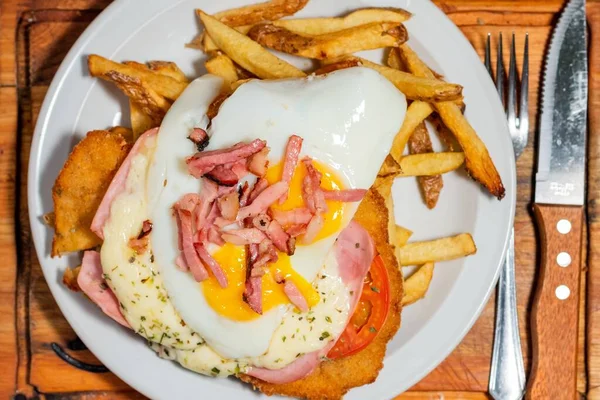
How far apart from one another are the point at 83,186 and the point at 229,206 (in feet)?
2.65

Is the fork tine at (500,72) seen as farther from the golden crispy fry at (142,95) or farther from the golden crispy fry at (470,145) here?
the golden crispy fry at (142,95)

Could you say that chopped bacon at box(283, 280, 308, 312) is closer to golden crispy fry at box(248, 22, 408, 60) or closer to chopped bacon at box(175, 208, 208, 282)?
chopped bacon at box(175, 208, 208, 282)

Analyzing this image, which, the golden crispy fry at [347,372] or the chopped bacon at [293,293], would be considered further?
the golden crispy fry at [347,372]

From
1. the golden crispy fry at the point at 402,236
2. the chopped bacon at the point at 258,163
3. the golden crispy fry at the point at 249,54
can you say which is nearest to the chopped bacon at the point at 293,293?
the chopped bacon at the point at 258,163

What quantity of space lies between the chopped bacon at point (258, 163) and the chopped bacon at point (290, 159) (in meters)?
0.08

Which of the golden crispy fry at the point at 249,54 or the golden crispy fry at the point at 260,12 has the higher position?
the golden crispy fry at the point at 260,12

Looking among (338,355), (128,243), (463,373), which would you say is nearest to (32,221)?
(128,243)

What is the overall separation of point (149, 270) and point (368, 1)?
1.73 m

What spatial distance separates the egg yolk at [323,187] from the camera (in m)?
2.59

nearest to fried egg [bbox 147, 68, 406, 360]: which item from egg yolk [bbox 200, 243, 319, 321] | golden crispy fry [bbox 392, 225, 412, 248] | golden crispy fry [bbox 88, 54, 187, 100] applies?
egg yolk [bbox 200, 243, 319, 321]

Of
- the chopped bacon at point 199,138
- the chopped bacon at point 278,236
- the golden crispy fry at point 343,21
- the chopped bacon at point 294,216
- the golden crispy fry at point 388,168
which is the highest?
the golden crispy fry at point 343,21

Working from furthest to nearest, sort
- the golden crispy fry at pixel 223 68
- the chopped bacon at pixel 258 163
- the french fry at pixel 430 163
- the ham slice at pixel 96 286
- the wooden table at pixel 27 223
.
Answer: the wooden table at pixel 27 223 < the french fry at pixel 430 163 < the golden crispy fry at pixel 223 68 < the ham slice at pixel 96 286 < the chopped bacon at pixel 258 163

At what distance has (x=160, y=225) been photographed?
2.75 m

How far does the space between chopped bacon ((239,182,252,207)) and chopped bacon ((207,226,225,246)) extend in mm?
152
